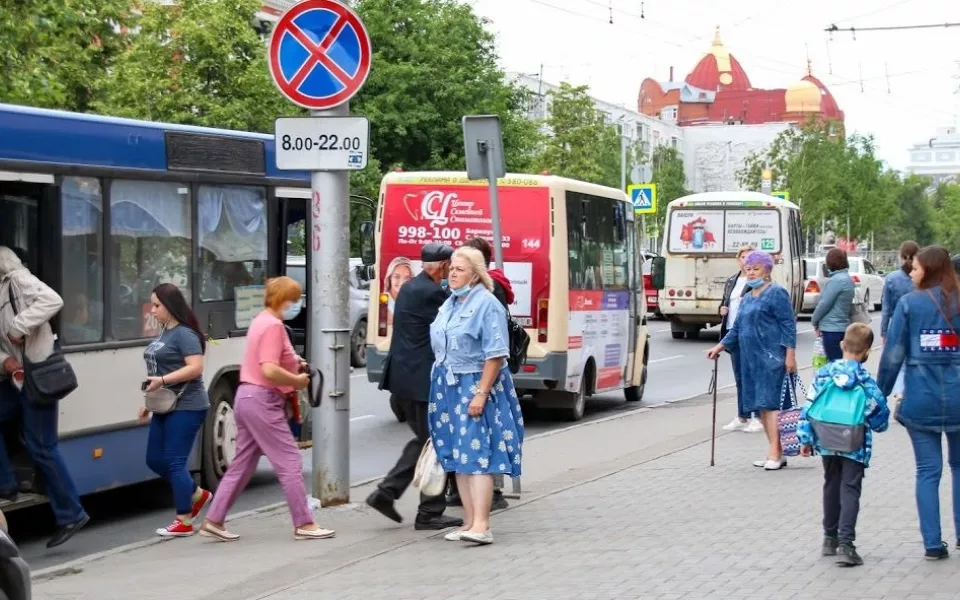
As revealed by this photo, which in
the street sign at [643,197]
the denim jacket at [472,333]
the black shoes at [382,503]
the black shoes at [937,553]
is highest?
the street sign at [643,197]

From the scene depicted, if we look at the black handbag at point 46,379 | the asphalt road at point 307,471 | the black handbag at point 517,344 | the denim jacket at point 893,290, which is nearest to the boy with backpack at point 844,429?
Answer: the black handbag at point 517,344

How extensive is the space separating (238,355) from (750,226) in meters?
23.5

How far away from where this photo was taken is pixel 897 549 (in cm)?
830

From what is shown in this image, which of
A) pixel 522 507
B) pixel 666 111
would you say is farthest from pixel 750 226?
pixel 666 111

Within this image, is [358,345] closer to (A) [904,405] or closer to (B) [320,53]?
(B) [320,53]

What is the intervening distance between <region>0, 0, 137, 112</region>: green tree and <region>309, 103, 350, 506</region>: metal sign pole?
985 cm

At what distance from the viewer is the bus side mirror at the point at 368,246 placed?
15.5 meters

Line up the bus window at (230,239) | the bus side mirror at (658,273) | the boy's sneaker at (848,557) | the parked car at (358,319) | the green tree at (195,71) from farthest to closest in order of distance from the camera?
the green tree at (195,71)
the parked car at (358,319)
the bus side mirror at (658,273)
the bus window at (230,239)
the boy's sneaker at (848,557)

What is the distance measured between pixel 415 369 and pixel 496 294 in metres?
0.92

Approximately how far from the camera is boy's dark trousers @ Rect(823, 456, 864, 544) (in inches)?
309

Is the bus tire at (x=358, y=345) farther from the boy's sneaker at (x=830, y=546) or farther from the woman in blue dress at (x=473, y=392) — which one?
the boy's sneaker at (x=830, y=546)

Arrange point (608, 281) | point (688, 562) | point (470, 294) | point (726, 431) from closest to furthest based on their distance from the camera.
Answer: point (688, 562), point (470, 294), point (726, 431), point (608, 281)

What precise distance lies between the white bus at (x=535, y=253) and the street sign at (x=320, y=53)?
5.31m

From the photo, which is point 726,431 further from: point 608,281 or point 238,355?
point 238,355
